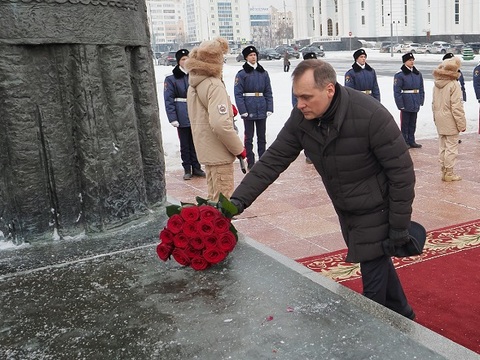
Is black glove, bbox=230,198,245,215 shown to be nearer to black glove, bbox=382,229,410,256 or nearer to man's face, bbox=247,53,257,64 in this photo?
black glove, bbox=382,229,410,256

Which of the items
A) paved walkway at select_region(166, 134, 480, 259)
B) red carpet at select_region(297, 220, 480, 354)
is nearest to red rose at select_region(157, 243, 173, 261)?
red carpet at select_region(297, 220, 480, 354)

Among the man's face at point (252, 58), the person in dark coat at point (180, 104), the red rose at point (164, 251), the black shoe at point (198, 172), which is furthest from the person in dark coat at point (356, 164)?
the man's face at point (252, 58)

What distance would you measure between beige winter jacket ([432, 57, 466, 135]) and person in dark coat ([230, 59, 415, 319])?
176 inches

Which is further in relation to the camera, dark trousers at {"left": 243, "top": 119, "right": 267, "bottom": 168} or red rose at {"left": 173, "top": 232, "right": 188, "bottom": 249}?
dark trousers at {"left": 243, "top": 119, "right": 267, "bottom": 168}

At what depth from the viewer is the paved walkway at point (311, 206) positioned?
16.9 feet

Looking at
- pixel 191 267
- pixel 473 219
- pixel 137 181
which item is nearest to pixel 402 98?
pixel 473 219

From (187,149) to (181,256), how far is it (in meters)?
5.28

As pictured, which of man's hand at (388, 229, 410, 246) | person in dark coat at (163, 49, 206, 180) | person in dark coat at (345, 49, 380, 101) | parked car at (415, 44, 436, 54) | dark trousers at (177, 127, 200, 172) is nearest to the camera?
man's hand at (388, 229, 410, 246)

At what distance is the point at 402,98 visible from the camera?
9.98 meters

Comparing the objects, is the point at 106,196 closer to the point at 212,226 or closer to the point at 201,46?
the point at 212,226

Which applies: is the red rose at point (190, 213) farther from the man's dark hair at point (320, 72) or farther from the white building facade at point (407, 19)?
the white building facade at point (407, 19)

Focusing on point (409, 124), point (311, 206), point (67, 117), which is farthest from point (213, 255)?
point (409, 124)

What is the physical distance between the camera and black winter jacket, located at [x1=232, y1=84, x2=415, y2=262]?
→ 9.14 feet

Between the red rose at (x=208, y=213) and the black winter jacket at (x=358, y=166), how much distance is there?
172 mm
